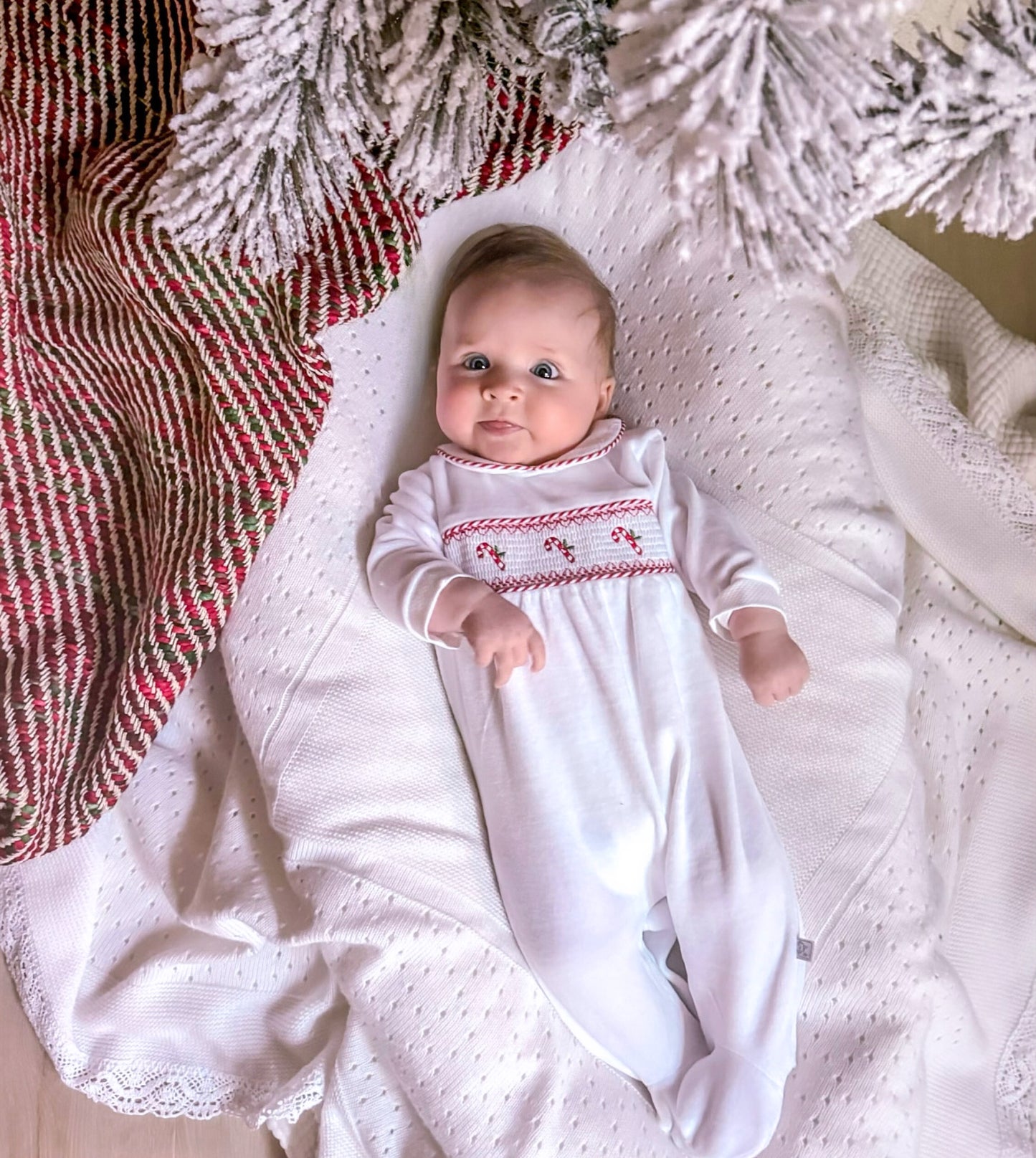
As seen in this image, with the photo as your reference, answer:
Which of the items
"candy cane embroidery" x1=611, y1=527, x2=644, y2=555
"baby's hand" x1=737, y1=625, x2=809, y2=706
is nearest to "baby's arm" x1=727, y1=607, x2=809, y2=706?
"baby's hand" x1=737, y1=625, x2=809, y2=706

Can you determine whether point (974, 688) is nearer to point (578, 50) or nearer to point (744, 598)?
point (744, 598)

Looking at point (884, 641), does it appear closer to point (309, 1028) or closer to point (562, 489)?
point (562, 489)

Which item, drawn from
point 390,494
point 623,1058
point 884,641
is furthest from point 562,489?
point 623,1058

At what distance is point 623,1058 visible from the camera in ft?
2.84

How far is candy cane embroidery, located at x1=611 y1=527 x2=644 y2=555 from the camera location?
95 centimetres

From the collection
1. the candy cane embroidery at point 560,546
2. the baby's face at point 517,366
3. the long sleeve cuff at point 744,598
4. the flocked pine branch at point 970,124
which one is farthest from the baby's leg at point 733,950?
the flocked pine branch at point 970,124

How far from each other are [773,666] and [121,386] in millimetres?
586

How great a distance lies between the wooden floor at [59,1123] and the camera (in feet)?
3.11

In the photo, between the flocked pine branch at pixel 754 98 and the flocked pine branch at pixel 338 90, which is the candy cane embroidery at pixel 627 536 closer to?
the flocked pine branch at pixel 338 90

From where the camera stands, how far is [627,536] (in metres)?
0.95

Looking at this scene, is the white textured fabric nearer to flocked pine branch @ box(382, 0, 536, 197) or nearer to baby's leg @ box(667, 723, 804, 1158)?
baby's leg @ box(667, 723, 804, 1158)

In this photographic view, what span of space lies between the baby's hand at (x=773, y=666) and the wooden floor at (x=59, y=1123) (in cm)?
64

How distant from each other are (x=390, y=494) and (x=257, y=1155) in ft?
2.11

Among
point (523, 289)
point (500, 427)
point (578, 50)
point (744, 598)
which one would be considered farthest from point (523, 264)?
point (578, 50)
